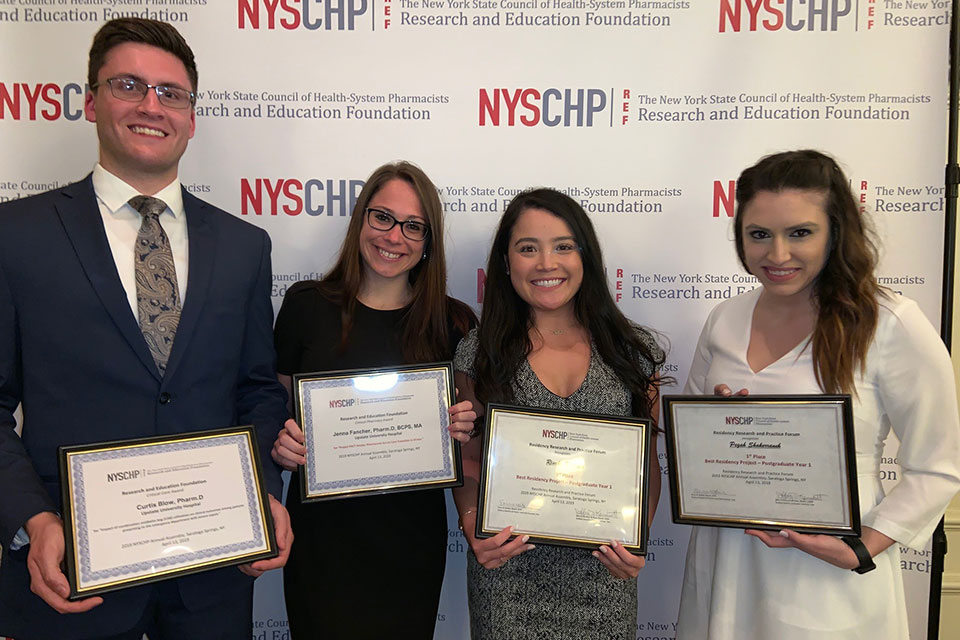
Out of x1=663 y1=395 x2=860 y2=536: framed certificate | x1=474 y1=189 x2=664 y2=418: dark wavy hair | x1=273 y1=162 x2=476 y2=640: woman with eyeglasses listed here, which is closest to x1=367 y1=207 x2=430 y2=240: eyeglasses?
x1=273 y1=162 x2=476 y2=640: woman with eyeglasses

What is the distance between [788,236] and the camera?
1785 millimetres

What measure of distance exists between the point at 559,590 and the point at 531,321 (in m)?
0.89

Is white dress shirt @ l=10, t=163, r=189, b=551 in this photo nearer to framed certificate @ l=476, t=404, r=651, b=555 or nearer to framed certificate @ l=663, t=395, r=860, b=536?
framed certificate @ l=476, t=404, r=651, b=555

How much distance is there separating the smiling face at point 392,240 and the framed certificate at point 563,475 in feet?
2.24

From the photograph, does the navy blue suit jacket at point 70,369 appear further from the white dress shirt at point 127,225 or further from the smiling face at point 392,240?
the smiling face at point 392,240

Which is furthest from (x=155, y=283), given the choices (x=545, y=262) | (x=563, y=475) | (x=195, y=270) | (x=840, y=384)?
(x=840, y=384)

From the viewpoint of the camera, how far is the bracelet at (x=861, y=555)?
1.73 m

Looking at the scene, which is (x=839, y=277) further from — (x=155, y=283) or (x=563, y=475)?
(x=155, y=283)

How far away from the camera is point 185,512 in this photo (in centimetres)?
167

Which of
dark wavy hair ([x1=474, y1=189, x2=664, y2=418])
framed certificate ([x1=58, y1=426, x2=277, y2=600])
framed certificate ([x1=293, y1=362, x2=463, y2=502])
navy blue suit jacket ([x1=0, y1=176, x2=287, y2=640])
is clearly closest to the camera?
framed certificate ([x1=58, y1=426, x2=277, y2=600])

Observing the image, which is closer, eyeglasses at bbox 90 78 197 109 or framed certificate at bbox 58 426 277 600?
framed certificate at bbox 58 426 277 600

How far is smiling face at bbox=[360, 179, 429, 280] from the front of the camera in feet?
7.27

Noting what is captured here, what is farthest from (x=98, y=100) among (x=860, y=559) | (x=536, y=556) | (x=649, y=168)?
(x=860, y=559)

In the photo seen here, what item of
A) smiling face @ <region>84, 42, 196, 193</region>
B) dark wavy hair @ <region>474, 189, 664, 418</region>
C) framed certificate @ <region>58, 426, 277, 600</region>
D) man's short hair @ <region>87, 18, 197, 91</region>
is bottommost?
framed certificate @ <region>58, 426, 277, 600</region>
